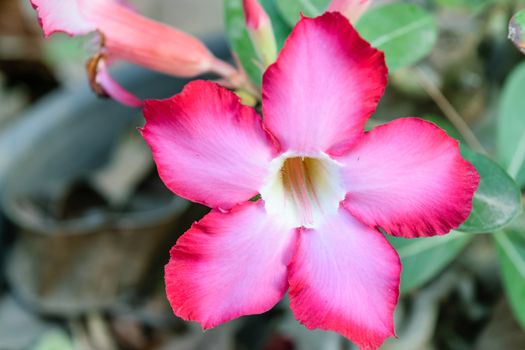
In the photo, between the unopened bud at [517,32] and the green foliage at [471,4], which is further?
the green foliage at [471,4]

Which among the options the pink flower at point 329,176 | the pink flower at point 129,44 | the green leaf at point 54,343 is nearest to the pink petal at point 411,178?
the pink flower at point 329,176

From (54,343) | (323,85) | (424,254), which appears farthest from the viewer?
(54,343)

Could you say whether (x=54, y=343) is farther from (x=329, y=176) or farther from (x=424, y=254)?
(x=329, y=176)

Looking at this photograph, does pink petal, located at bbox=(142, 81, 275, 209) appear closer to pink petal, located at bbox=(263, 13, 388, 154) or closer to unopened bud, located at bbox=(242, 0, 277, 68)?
pink petal, located at bbox=(263, 13, 388, 154)

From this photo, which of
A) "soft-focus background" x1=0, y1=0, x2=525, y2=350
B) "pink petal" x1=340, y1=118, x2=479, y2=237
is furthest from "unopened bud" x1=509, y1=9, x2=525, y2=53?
"soft-focus background" x1=0, y1=0, x2=525, y2=350

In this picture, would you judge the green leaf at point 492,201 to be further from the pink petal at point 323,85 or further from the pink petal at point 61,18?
the pink petal at point 61,18

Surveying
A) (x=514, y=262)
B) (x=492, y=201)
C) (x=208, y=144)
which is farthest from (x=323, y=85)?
(x=514, y=262)

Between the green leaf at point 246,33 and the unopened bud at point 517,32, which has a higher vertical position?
the unopened bud at point 517,32

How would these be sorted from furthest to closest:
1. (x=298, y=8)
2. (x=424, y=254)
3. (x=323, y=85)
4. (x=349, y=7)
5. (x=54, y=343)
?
1. (x=54, y=343)
2. (x=424, y=254)
3. (x=298, y=8)
4. (x=349, y=7)
5. (x=323, y=85)
